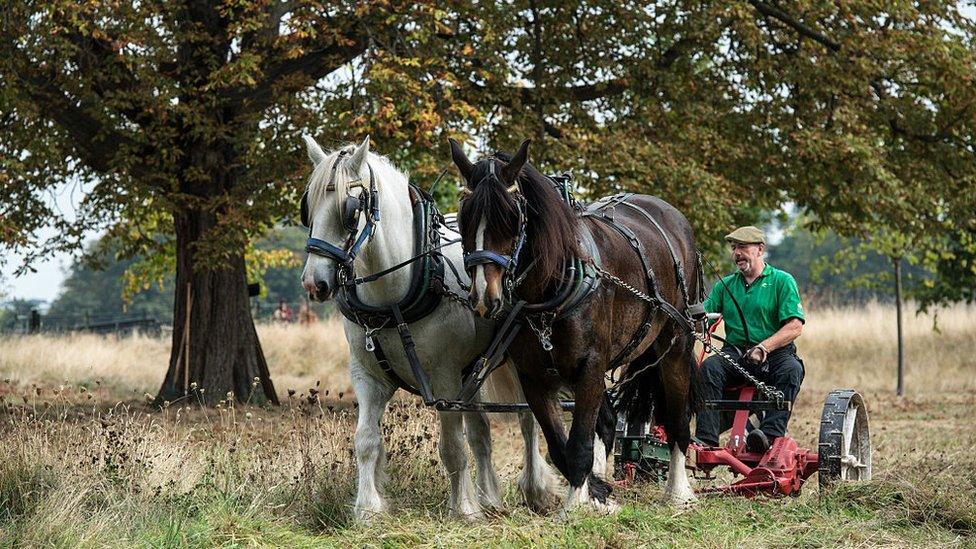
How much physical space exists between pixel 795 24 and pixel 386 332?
31.9 feet

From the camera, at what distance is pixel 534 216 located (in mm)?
5719

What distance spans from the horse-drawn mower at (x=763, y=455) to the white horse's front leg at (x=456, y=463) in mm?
1276

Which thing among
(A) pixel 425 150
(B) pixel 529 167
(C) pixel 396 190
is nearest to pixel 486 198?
(B) pixel 529 167

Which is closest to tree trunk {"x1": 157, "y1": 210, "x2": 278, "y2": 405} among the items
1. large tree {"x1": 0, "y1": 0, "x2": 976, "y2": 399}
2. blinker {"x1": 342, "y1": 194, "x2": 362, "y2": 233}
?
large tree {"x1": 0, "y1": 0, "x2": 976, "y2": 399}

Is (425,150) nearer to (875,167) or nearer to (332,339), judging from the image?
(875,167)

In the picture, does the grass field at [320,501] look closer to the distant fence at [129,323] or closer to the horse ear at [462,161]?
the horse ear at [462,161]

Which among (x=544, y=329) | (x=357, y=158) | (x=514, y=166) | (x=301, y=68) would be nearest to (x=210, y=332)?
(x=301, y=68)

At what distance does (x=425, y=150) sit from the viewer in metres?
12.6

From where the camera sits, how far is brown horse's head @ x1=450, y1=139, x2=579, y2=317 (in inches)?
211

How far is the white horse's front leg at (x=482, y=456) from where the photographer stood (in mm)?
6652

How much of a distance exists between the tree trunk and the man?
745cm

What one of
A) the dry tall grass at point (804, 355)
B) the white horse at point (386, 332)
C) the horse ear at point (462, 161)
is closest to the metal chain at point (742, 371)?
the white horse at point (386, 332)

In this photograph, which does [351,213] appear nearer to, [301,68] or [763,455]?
[763,455]

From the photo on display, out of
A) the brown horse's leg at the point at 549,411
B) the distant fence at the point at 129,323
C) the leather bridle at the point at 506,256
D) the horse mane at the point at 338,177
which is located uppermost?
the horse mane at the point at 338,177
